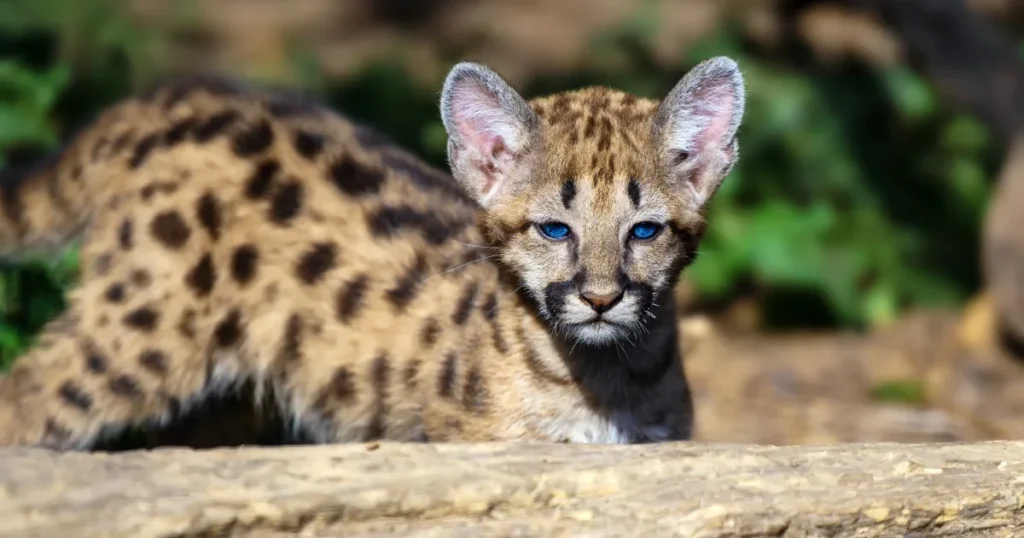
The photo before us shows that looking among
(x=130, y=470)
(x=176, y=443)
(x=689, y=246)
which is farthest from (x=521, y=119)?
(x=176, y=443)

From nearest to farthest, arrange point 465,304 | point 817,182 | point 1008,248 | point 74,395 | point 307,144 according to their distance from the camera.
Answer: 1. point 74,395
2. point 465,304
3. point 307,144
4. point 1008,248
5. point 817,182

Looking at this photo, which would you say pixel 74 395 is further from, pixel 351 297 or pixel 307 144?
pixel 307 144

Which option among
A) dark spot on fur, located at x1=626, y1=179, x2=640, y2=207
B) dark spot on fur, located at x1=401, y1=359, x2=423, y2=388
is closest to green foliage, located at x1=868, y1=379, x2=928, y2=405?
dark spot on fur, located at x1=401, y1=359, x2=423, y2=388

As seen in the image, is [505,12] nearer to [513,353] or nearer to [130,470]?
[513,353]

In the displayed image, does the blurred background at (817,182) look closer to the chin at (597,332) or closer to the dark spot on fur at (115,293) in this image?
the dark spot on fur at (115,293)

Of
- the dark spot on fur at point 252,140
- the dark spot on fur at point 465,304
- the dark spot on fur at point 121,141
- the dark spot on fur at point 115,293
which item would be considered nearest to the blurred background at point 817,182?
the dark spot on fur at point 121,141

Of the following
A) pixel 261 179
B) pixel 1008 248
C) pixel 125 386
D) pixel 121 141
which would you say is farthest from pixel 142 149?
pixel 1008 248
